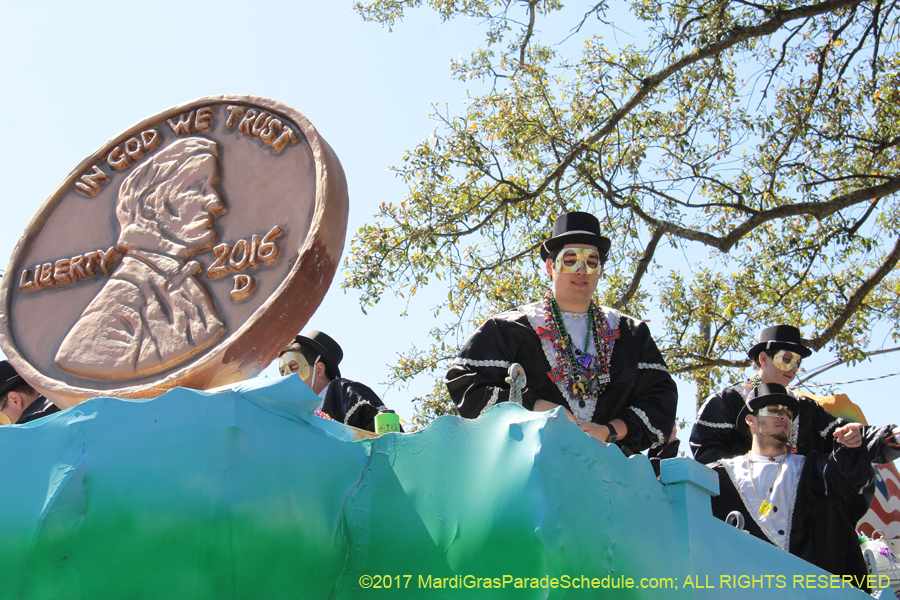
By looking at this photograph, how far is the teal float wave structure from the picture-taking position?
5.38 feet

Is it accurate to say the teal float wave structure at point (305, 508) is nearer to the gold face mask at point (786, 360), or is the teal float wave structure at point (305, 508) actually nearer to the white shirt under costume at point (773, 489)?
the white shirt under costume at point (773, 489)

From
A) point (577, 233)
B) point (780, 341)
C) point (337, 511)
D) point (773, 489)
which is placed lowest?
point (773, 489)

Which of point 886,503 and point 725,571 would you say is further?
point 886,503

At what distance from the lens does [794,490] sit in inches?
160

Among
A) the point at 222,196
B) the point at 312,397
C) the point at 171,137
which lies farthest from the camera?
the point at 171,137

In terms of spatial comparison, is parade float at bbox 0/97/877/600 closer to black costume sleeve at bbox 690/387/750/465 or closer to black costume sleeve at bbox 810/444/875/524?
black costume sleeve at bbox 810/444/875/524

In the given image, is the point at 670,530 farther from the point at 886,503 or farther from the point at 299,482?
the point at 886,503

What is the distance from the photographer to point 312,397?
Answer: 189cm

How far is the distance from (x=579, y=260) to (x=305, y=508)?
1.78m

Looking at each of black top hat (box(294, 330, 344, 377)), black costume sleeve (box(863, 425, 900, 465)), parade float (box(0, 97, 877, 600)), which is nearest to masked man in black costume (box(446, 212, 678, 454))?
parade float (box(0, 97, 877, 600))

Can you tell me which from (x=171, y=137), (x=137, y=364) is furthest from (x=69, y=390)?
(x=171, y=137)

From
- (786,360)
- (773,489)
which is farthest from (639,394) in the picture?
(786,360)

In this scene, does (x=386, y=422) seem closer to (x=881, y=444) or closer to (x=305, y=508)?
(x=305, y=508)

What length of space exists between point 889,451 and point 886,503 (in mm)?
1730
